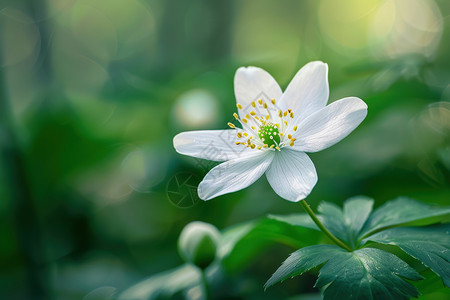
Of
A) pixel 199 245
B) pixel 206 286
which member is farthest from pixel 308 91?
pixel 206 286

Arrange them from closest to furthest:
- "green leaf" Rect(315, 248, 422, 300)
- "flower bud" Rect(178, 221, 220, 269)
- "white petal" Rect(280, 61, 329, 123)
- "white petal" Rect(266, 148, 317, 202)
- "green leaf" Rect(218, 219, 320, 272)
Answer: "green leaf" Rect(315, 248, 422, 300), "white petal" Rect(266, 148, 317, 202), "white petal" Rect(280, 61, 329, 123), "green leaf" Rect(218, 219, 320, 272), "flower bud" Rect(178, 221, 220, 269)

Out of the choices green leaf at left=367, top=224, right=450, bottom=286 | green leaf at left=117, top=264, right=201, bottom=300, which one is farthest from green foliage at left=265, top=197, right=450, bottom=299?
green leaf at left=117, top=264, right=201, bottom=300

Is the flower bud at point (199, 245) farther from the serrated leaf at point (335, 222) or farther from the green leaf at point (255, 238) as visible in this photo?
the serrated leaf at point (335, 222)

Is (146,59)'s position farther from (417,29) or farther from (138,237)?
(138,237)

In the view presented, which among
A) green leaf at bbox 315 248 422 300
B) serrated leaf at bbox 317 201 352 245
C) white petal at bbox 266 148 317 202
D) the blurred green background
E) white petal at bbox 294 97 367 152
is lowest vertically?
the blurred green background

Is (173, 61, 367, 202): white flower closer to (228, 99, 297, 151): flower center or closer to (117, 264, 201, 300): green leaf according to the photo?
(228, 99, 297, 151): flower center

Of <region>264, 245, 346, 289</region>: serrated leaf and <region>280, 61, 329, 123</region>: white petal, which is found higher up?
<region>280, 61, 329, 123</region>: white petal

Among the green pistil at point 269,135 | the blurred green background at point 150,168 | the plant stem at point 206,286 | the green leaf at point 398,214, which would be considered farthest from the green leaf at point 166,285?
the green leaf at point 398,214

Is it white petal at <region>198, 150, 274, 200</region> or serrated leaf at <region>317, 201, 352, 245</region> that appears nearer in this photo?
white petal at <region>198, 150, 274, 200</region>
